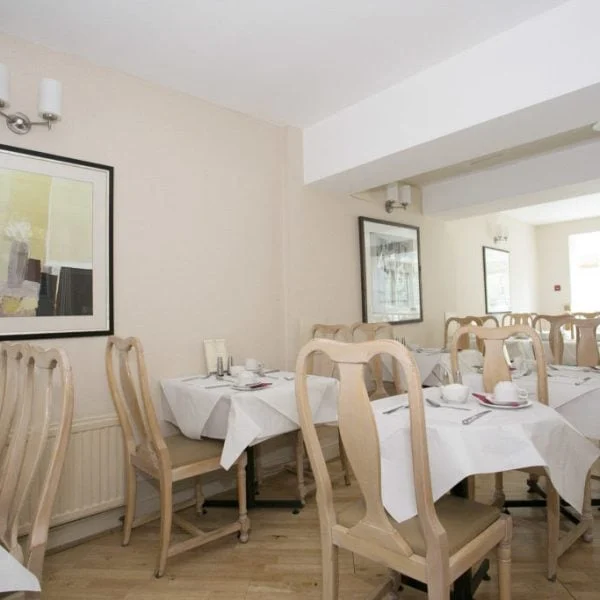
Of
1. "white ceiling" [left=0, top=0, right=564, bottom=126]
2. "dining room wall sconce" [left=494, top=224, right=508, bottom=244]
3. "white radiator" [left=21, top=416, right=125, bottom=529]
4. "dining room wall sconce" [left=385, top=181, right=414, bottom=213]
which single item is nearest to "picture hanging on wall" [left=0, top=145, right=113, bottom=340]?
"white radiator" [left=21, top=416, right=125, bottom=529]

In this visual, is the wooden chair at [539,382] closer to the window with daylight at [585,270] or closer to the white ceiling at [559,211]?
the white ceiling at [559,211]

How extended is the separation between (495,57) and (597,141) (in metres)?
1.88

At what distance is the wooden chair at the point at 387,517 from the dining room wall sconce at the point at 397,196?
10.3 feet

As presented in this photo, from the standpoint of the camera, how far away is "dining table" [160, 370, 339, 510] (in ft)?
6.87

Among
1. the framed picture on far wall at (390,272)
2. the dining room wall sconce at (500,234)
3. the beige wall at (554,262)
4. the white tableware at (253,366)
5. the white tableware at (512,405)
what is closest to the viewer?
the white tableware at (512,405)

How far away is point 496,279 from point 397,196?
2631 mm

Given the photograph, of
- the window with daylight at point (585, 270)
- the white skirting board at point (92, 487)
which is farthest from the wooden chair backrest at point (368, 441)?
the window with daylight at point (585, 270)

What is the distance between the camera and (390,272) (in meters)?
4.20

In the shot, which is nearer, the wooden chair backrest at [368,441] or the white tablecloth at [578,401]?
the wooden chair backrest at [368,441]

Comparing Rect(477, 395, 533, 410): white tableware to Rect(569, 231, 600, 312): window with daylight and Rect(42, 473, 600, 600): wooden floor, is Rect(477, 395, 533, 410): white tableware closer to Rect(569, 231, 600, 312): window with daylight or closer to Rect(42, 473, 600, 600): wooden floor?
Rect(42, 473, 600, 600): wooden floor

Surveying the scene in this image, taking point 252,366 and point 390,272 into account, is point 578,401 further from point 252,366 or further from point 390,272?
point 390,272

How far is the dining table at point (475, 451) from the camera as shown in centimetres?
136

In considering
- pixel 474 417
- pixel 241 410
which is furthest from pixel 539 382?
pixel 241 410

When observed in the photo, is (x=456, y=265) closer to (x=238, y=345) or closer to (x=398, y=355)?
(x=238, y=345)
